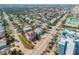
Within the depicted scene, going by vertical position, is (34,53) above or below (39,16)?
below

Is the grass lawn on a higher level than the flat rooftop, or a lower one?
lower

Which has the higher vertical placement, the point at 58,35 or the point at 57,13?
the point at 57,13

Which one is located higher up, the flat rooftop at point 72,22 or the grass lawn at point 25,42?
the flat rooftop at point 72,22

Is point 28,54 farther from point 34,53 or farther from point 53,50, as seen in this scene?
point 53,50

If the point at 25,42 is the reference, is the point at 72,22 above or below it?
above
